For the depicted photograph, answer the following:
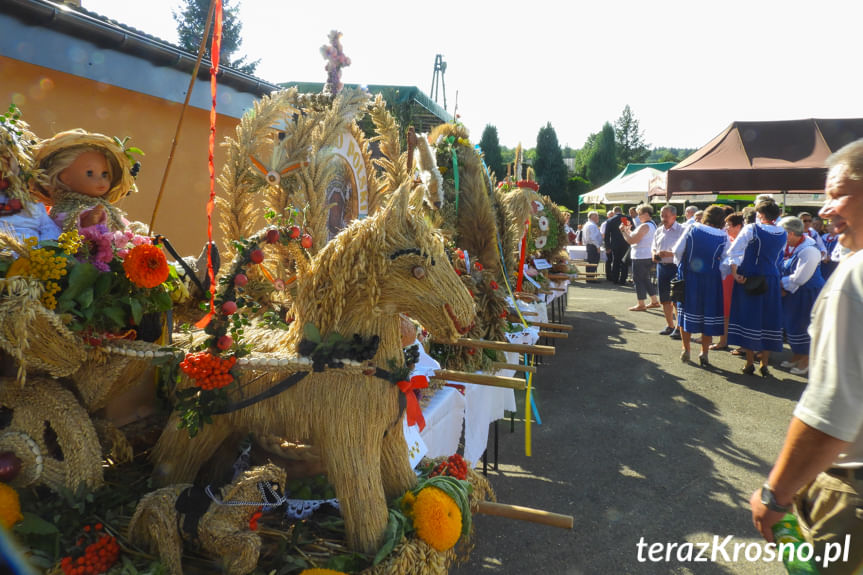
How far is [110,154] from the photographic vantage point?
183 cm

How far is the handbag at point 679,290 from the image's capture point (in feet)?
20.3

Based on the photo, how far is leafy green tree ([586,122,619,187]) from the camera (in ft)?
110

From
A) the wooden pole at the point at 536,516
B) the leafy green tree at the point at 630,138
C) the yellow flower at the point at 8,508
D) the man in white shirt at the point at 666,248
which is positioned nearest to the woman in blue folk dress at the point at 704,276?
the man in white shirt at the point at 666,248

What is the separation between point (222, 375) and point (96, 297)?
472 mm

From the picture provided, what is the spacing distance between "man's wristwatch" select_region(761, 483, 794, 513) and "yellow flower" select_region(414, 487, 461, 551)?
2.98 ft

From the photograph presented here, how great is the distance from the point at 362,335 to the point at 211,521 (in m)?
0.66

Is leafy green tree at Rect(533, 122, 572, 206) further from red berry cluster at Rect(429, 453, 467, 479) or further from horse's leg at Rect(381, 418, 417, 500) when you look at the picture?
horse's leg at Rect(381, 418, 417, 500)

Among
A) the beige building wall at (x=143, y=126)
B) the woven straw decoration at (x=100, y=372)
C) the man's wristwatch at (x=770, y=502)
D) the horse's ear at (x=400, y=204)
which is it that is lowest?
the man's wristwatch at (x=770, y=502)

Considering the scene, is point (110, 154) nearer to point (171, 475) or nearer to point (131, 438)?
point (131, 438)

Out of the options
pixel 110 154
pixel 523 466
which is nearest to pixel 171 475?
pixel 110 154

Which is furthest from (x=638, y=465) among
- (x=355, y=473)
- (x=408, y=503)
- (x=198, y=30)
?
(x=198, y=30)

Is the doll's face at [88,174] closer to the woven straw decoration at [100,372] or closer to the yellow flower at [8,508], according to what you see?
the woven straw decoration at [100,372]

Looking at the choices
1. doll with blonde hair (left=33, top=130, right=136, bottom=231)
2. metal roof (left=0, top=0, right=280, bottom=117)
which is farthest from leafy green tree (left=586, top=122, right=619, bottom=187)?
doll with blonde hair (left=33, top=130, right=136, bottom=231)

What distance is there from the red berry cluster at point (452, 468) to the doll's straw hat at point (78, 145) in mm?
1661
